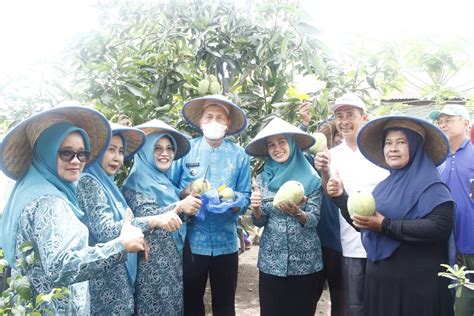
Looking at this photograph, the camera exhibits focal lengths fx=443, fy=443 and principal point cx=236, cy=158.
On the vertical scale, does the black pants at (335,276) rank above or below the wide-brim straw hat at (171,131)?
below

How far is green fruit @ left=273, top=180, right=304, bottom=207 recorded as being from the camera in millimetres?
2648

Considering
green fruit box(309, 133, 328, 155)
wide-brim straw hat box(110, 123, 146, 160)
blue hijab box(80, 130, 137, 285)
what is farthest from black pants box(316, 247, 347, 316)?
wide-brim straw hat box(110, 123, 146, 160)

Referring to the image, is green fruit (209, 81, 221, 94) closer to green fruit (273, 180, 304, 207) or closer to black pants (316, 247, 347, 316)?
green fruit (273, 180, 304, 207)

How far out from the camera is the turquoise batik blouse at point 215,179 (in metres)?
2.88

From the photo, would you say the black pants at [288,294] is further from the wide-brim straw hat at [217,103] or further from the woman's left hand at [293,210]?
A: the wide-brim straw hat at [217,103]

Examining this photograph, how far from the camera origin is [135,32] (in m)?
4.08

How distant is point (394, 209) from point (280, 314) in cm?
104

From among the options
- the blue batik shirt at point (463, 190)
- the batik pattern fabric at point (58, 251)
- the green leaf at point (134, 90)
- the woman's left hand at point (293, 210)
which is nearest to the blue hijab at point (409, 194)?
the woman's left hand at point (293, 210)

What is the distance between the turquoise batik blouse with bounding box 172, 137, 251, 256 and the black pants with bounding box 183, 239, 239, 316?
0.20 feet

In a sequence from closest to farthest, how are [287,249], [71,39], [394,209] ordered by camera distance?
[394,209] → [287,249] → [71,39]

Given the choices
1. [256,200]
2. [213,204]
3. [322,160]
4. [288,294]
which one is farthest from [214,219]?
[322,160]

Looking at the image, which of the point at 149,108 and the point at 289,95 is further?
the point at 289,95

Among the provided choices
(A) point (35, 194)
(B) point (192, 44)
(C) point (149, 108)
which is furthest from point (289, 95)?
(A) point (35, 194)

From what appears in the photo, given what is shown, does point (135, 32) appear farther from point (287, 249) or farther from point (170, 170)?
point (287, 249)
